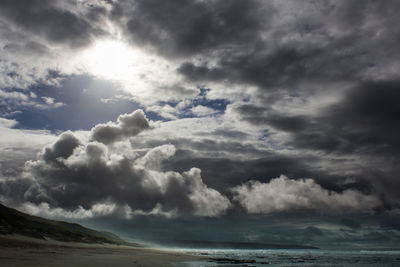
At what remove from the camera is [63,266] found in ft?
142

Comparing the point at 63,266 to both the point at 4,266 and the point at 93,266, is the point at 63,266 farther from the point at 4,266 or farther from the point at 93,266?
the point at 4,266

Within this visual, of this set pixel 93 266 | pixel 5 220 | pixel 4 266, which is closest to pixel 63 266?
pixel 93 266

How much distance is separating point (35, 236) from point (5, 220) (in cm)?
4147

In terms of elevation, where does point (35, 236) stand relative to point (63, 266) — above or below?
below

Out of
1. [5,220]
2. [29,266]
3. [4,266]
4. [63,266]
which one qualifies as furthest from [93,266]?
[5,220]

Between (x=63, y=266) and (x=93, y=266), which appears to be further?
(x=93, y=266)

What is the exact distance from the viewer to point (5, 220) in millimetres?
188500

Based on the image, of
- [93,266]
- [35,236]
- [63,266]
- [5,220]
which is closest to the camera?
[63,266]

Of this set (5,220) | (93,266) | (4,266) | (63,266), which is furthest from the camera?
(5,220)

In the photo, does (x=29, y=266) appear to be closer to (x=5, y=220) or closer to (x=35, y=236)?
(x=35, y=236)

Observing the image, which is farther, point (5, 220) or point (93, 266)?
point (5, 220)

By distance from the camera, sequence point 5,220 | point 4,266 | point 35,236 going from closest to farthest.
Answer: point 4,266 < point 35,236 < point 5,220

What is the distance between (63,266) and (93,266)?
192 inches

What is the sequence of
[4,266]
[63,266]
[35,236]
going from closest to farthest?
1. [4,266]
2. [63,266]
3. [35,236]
